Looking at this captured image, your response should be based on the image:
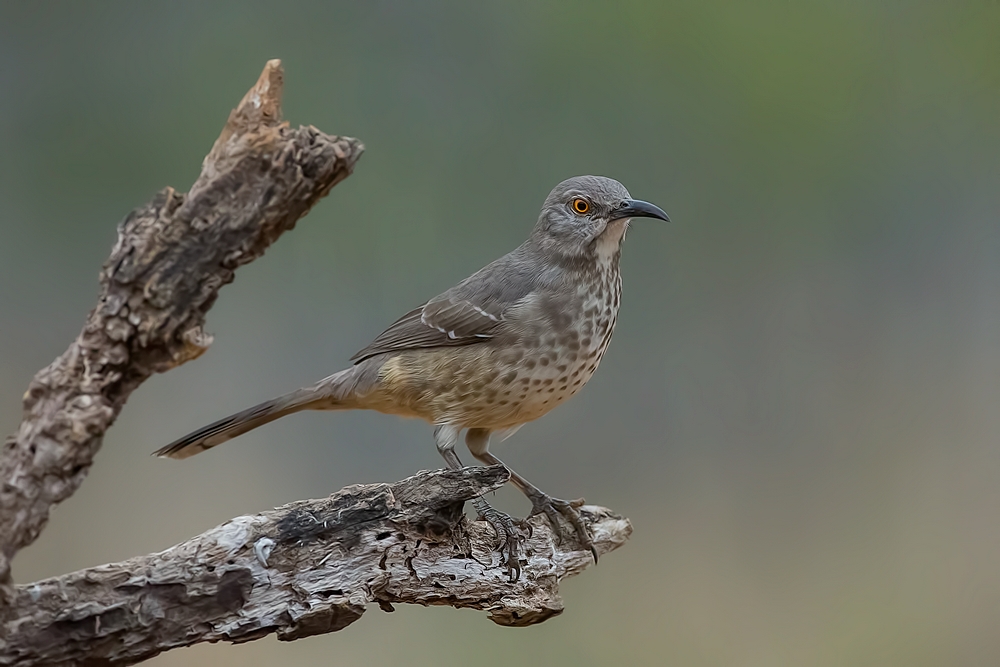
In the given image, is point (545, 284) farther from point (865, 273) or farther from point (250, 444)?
point (865, 273)

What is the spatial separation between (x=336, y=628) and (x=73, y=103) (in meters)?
3.14

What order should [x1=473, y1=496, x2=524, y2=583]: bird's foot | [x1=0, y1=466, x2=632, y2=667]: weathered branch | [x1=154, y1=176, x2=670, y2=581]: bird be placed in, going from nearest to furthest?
[x1=0, y1=466, x2=632, y2=667]: weathered branch → [x1=473, y1=496, x2=524, y2=583]: bird's foot → [x1=154, y1=176, x2=670, y2=581]: bird

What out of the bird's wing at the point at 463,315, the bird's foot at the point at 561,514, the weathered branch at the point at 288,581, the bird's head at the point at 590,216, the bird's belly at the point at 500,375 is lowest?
the bird's foot at the point at 561,514

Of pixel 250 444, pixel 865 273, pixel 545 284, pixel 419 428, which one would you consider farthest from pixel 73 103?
pixel 865 273

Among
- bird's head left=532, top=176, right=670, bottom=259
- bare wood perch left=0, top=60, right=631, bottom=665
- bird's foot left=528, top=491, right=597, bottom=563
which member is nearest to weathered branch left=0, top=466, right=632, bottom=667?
bare wood perch left=0, top=60, right=631, bottom=665

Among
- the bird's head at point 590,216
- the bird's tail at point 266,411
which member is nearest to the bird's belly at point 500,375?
the bird's tail at point 266,411

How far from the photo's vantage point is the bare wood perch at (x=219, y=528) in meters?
1.88

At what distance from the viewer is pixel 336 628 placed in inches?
101

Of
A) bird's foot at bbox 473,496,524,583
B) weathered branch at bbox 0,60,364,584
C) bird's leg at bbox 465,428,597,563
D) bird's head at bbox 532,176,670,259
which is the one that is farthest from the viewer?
bird's leg at bbox 465,428,597,563

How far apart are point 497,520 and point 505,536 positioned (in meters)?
0.06

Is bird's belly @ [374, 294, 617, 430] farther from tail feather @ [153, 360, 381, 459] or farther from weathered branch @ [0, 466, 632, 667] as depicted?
weathered branch @ [0, 466, 632, 667]

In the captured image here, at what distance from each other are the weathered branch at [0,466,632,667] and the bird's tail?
0.67 m

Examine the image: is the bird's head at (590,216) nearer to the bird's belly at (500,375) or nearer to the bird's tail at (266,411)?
the bird's belly at (500,375)

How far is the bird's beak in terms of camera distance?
323 cm
